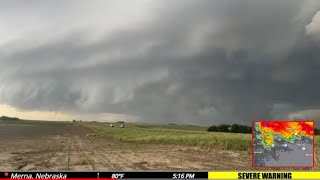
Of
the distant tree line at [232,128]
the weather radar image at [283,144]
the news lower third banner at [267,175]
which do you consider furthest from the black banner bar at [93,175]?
the distant tree line at [232,128]

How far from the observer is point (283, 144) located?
23.4 m

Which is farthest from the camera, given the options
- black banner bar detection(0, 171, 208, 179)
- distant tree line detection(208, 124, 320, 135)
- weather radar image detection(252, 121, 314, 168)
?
distant tree line detection(208, 124, 320, 135)

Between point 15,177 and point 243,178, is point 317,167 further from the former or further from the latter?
point 15,177

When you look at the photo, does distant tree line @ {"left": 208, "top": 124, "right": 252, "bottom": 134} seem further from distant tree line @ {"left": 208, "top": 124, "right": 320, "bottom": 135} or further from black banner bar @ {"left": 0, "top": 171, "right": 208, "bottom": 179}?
black banner bar @ {"left": 0, "top": 171, "right": 208, "bottom": 179}

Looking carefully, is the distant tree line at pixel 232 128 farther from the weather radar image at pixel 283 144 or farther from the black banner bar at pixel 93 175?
the black banner bar at pixel 93 175

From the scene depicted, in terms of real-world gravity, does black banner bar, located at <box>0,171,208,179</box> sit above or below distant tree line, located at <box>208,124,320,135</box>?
below

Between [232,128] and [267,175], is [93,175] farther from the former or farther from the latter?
[232,128]

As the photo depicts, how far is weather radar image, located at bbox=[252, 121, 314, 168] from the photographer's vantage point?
2303 centimetres

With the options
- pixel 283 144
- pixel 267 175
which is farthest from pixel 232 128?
pixel 267 175

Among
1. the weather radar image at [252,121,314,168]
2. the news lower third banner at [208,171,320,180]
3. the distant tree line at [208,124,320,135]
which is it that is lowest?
the news lower third banner at [208,171,320,180]

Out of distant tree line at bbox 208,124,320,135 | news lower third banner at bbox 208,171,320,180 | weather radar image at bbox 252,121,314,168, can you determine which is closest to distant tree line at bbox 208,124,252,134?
distant tree line at bbox 208,124,320,135

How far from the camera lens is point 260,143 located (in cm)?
2361

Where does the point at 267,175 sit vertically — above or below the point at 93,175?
above

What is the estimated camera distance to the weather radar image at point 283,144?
907 inches
